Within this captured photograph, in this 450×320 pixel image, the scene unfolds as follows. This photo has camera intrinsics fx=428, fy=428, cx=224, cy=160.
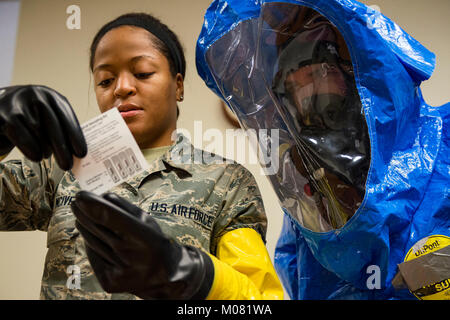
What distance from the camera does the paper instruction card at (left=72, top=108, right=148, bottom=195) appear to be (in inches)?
24.7

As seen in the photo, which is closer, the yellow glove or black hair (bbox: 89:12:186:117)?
the yellow glove

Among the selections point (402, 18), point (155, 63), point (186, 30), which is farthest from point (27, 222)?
point (402, 18)

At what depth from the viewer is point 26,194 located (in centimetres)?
80

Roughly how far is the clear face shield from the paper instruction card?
1.41 feet

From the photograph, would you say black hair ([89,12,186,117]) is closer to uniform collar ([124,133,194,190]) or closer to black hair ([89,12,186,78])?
black hair ([89,12,186,78])

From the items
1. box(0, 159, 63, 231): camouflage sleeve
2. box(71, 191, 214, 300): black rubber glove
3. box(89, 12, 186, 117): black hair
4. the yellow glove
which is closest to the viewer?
box(71, 191, 214, 300): black rubber glove

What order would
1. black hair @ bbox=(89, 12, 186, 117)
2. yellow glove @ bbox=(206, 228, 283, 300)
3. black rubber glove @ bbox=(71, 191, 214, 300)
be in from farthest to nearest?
black hair @ bbox=(89, 12, 186, 117), yellow glove @ bbox=(206, 228, 283, 300), black rubber glove @ bbox=(71, 191, 214, 300)

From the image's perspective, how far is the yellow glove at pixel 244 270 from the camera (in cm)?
67

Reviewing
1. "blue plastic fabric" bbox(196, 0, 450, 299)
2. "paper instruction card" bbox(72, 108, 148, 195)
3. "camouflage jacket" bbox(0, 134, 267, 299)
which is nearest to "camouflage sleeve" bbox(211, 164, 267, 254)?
"camouflage jacket" bbox(0, 134, 267, 299)

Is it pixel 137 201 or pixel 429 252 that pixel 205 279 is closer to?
pixel 137 201

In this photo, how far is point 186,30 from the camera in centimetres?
166

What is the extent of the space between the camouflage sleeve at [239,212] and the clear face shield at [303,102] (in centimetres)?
14

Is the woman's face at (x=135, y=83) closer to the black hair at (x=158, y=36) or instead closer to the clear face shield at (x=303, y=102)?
the black hair at (x=158, y=36)
